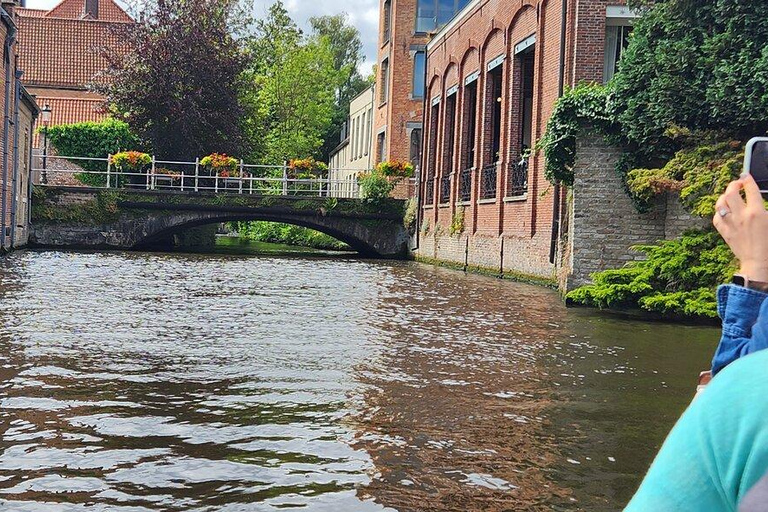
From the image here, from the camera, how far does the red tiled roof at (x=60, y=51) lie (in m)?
53.1

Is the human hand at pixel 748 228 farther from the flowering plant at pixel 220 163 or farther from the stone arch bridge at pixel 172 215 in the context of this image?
the flowering plant at pixel 220 163

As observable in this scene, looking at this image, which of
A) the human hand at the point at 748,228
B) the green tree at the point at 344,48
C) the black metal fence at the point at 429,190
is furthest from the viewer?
the green tree at the point at 344,48

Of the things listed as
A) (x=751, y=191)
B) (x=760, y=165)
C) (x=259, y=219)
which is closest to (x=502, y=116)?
(x=259, y=219)

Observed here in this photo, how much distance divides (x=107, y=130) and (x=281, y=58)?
80.3ft

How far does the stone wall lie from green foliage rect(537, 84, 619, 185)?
0.27 m

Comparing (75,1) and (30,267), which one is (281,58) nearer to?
(75,1)

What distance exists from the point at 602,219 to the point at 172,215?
20175 millimetres

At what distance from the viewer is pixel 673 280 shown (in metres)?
13.9

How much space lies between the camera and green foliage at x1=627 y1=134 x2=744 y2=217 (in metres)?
13.7

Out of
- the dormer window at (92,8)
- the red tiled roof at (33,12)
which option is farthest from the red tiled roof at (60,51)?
the dormer window at (92,8)

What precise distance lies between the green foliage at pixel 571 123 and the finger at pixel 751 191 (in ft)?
47.5

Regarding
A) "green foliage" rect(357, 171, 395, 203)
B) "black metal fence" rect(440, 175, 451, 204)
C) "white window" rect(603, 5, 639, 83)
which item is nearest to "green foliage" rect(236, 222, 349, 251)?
"green foliage" rect(357, 171, 395, 203)

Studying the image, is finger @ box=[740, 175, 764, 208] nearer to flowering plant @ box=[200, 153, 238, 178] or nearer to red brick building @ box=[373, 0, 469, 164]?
flowering plant @ box=[200, 153, 238, 178]

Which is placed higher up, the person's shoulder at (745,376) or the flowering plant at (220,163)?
the flowering plant at (220,163)
